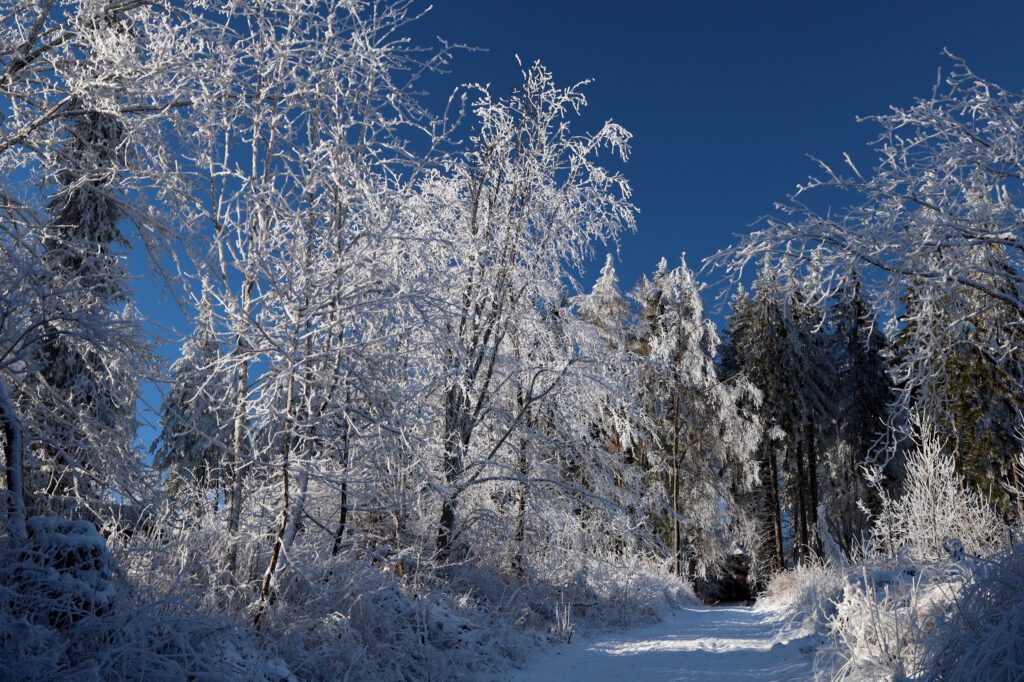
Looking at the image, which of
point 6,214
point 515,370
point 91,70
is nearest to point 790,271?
point 515,370

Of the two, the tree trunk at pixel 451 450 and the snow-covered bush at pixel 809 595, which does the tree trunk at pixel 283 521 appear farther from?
the snow-covered bush at pixel 809 595

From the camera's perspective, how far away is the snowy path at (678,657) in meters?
6.08

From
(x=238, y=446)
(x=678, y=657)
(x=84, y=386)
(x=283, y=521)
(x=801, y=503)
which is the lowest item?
(x=678, y=657)

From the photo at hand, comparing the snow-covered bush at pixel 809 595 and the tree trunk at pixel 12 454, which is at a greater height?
the tree trunk at pixel 12 454

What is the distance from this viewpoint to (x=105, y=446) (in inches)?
193

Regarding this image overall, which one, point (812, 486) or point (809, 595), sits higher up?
point (812, 486)

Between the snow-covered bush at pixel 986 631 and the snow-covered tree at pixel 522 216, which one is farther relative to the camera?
the snow-covered tree at pixel 522 216

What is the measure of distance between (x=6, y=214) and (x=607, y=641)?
26.8 feet

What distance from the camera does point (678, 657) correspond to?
725 centimetres

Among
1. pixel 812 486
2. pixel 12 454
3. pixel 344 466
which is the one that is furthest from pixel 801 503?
pixel 12 454

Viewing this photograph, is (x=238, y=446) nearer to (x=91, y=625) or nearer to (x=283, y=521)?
(x=283, y=521)

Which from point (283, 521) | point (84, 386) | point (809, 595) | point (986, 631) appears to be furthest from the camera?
point (809, 595)

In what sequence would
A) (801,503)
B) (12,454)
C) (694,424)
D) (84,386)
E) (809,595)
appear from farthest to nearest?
(801,503)
(694,424)
(809,595)
(84,386)
(12,454)

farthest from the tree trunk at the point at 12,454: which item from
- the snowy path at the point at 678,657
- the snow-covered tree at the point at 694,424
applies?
the snow-covered tree at the point at 694,424
